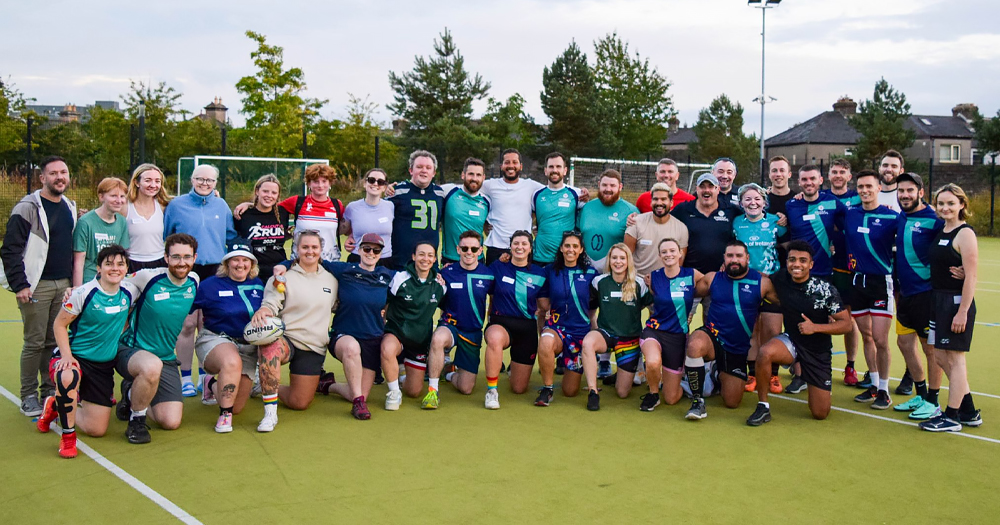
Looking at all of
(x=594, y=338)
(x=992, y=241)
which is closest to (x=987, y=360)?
(x=594, y=338)

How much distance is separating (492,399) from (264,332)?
1.81m

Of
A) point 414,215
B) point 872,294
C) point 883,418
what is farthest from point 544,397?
point 872,294

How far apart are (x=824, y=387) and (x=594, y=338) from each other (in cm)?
176

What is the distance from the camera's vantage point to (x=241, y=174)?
18.9 meters

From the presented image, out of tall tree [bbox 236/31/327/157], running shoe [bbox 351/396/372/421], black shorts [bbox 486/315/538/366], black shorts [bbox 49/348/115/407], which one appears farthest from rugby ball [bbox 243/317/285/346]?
tall tree [bbox 236/31/327/157]

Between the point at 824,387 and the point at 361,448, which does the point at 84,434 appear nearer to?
the point at 361,448

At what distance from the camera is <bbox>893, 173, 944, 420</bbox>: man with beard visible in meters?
6.06

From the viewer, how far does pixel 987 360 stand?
26.6ft

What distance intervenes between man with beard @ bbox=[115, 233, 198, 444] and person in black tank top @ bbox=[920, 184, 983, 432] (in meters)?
5.27

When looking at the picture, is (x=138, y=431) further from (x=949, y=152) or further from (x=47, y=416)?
(x=949, y=152)

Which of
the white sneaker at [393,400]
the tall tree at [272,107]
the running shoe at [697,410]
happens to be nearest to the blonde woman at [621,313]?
the running shoe at [697,410]

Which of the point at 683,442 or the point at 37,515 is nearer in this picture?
the point at 37,515

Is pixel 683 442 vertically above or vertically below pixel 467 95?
below

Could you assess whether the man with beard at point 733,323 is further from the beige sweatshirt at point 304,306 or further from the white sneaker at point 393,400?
the beige sweatshirt at point 304,306
